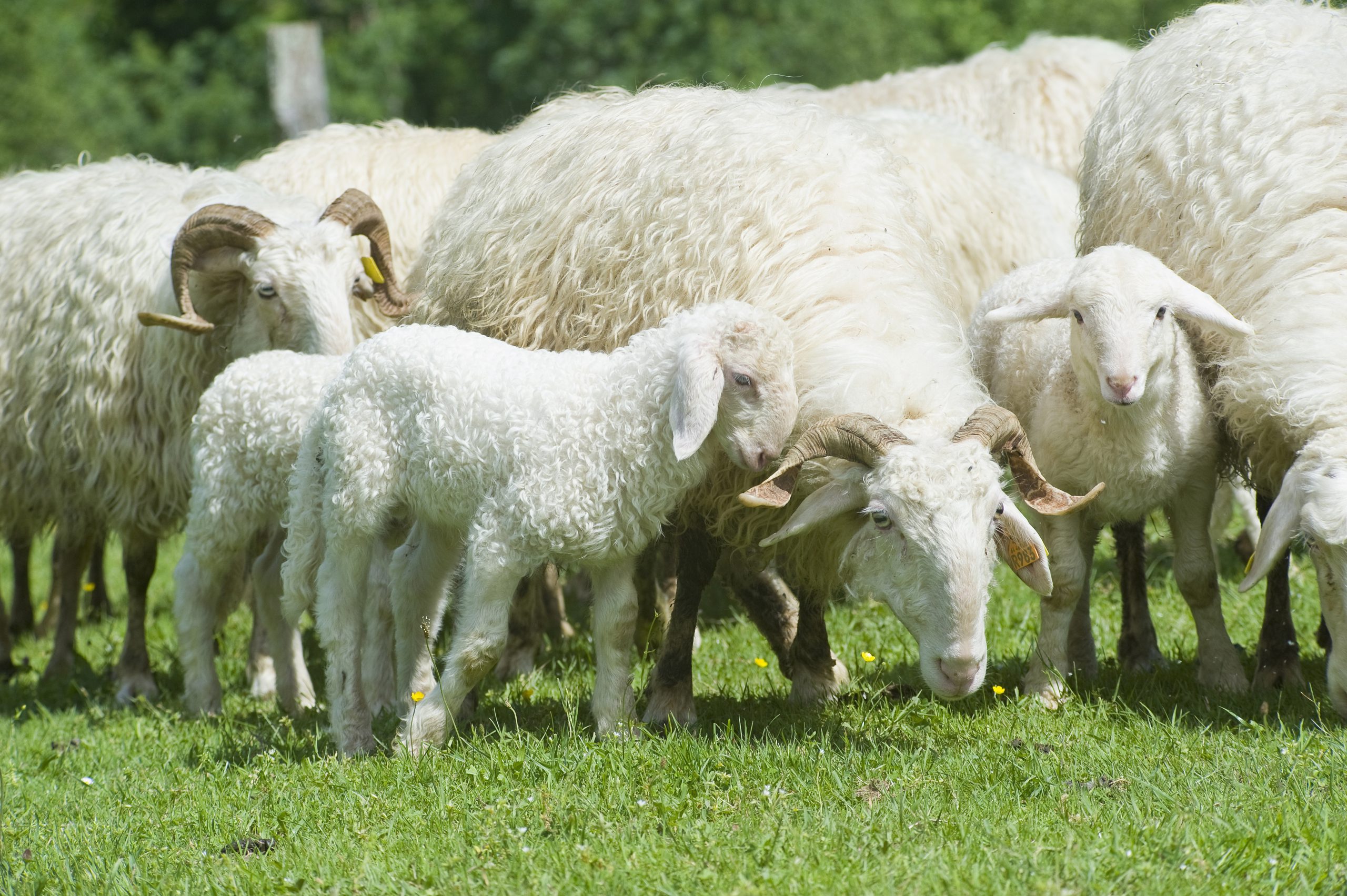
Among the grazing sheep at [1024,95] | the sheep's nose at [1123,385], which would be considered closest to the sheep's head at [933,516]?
the sheep's nose at [1123,385]

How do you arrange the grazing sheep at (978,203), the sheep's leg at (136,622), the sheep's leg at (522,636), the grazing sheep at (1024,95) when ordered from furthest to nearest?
the grazing sheep at (1024,95)
the grazing sheep at (978,203)
the sheep's leg at (136,622)
the sheep's leg at (522,636)

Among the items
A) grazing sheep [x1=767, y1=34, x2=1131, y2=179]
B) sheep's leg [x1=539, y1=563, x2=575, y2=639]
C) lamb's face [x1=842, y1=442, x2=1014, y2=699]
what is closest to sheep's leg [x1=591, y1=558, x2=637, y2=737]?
lamb's face [x1=842, y1=442, x2=1014, y2=699]

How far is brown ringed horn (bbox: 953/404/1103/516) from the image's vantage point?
388cm

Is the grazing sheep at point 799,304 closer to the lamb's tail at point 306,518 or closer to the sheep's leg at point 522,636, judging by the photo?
the lamb's tail at point 306,518

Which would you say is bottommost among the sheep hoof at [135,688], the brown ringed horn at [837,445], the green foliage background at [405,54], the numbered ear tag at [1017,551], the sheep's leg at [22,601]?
the sheep's leg at [22,601]

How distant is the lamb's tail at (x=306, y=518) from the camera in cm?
450

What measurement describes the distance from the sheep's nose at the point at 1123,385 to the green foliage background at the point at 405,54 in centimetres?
1649

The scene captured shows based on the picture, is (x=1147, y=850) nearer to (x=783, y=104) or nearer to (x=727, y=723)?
(x=727, y=723)

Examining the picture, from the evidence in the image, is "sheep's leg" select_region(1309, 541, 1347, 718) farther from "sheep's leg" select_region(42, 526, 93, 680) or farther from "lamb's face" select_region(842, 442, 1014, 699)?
"sheep's leg" select_region(42, 526, 93, 680)

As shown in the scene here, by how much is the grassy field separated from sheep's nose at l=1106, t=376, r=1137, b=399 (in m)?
0.94

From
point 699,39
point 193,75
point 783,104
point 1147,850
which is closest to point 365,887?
point 1147,850

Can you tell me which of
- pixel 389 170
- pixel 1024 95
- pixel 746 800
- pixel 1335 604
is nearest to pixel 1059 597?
pixel 1335 604

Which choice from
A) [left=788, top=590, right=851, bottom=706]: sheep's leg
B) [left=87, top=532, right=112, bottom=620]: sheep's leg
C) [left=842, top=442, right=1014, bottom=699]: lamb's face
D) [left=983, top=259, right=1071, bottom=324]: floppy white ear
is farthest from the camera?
[left=87, top=532, right=112, bottom=620]: sheep's leg

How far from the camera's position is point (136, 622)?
610cm
